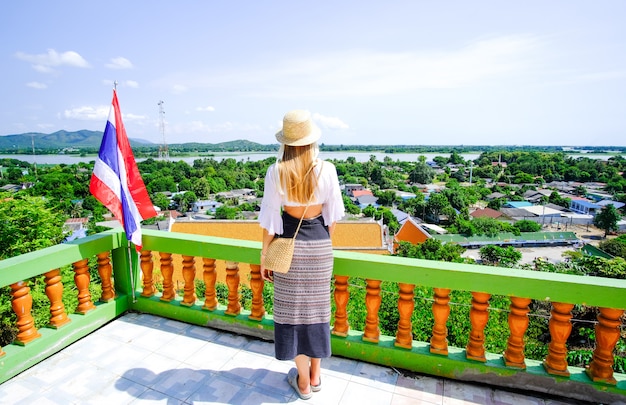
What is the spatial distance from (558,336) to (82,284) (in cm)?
321

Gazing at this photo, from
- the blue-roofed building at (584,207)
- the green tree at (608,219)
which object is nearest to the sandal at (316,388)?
the green tree at (608,219)

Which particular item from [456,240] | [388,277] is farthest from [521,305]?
[456,240]

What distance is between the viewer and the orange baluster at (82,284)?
2609 mm

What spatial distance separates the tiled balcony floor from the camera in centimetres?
199

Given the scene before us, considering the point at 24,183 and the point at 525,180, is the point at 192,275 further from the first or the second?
the point at 525,180

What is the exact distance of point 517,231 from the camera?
34031 millimetres

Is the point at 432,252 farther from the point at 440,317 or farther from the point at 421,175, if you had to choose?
the point at 421,175

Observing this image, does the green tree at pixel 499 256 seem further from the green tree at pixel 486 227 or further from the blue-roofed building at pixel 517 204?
the blue-roofed building at pixel 517 204

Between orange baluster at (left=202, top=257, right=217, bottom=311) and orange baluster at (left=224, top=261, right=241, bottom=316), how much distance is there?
0.14 m

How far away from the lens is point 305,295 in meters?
1.84

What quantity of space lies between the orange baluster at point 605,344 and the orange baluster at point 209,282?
246 centimetres

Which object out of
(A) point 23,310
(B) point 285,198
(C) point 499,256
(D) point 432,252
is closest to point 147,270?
(A) point 23,310

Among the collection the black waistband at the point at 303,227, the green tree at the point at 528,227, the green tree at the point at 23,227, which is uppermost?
the black waistband at the point at 303,227

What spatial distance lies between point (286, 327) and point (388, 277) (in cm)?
71
